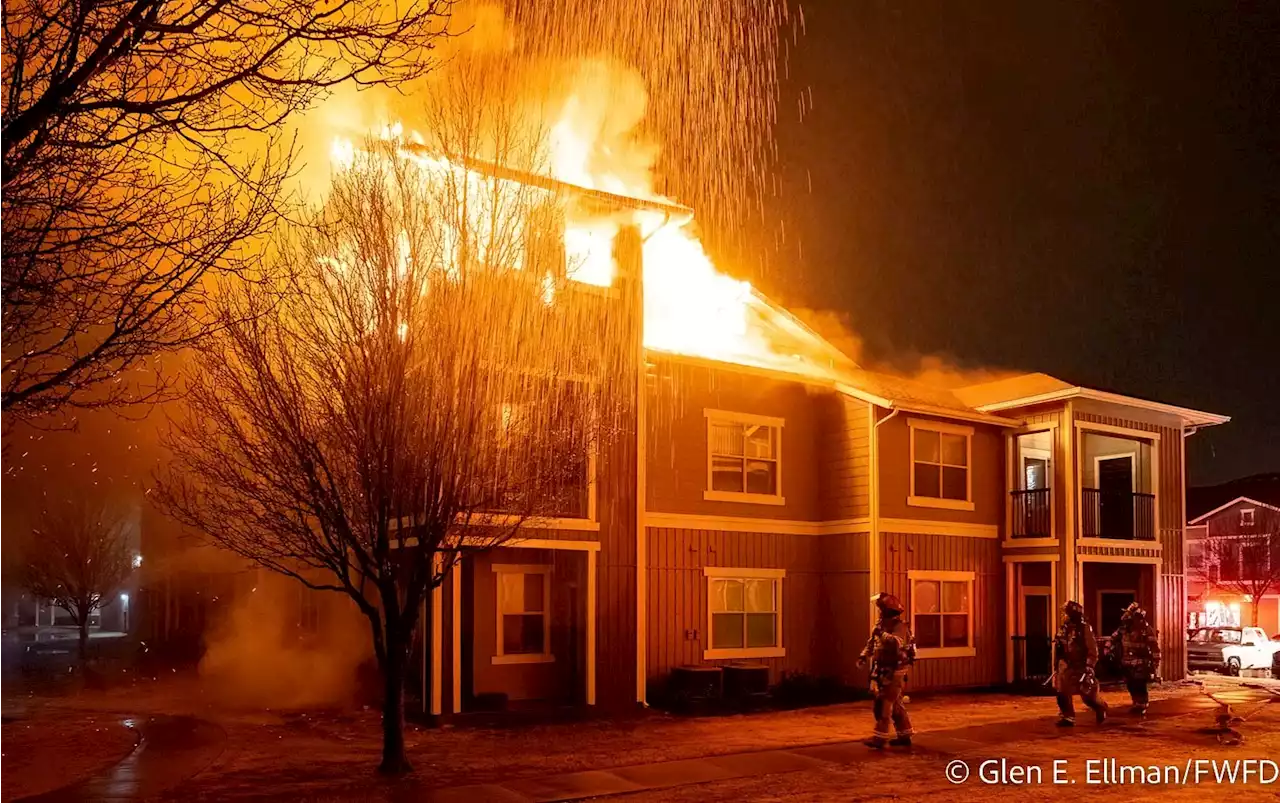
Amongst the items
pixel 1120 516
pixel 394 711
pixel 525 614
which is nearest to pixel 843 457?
pixel 525 614

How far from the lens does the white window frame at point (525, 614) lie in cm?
1688

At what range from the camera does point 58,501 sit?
121ft

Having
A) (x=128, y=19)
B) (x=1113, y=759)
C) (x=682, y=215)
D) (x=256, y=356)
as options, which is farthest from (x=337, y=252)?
(x=1113, y=759)

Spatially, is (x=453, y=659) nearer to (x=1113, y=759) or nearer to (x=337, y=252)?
(x=337, y=252)

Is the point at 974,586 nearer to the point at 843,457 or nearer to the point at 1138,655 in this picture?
the point at 843,457

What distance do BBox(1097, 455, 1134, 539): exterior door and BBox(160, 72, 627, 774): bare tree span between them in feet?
49.6

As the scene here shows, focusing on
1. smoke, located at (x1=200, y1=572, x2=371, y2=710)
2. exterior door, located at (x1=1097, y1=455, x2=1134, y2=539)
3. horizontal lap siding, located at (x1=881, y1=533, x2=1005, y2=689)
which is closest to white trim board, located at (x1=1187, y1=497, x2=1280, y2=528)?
exterior door, located at (x1=1097, y1=455, x2=1134, y2=539)

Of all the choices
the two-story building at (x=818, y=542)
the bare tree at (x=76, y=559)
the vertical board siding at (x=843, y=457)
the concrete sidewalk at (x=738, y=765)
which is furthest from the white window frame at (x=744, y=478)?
the bare tree at (x=76, y=559)

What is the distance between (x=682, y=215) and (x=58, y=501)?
2847 cm

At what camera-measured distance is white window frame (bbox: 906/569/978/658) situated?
2036 centimetres

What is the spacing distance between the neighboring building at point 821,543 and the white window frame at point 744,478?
44 millimetres

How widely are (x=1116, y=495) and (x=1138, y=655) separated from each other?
7161 mm

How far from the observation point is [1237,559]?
165 ft

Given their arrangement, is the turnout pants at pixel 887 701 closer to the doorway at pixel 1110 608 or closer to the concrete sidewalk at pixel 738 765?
the concrete sidewalk at pixel 738 765
